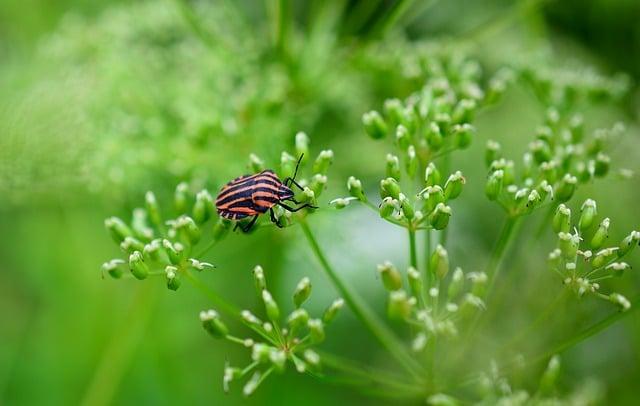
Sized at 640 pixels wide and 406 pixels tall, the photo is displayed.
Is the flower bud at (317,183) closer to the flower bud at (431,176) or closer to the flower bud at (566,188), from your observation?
the flower bud at (431,176)

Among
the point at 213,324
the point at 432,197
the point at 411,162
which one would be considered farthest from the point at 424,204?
the point at 213,324

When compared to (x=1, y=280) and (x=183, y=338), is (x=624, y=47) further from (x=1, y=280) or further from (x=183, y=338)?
(x=1, y=280)

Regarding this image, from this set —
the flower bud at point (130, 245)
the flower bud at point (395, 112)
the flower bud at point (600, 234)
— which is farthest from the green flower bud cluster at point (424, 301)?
the flower bud at point (130, 245)

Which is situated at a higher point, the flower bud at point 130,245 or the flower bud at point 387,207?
the flower bud at point 130,245

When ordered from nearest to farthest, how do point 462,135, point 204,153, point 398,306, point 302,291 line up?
point 398,306, point 302,291, point 462,135, point 204,153

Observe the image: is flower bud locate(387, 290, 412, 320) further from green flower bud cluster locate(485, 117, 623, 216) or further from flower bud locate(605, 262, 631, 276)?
flower bud locate(605, 262, 631, 276)

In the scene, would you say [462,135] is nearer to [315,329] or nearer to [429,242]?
[429,242]
